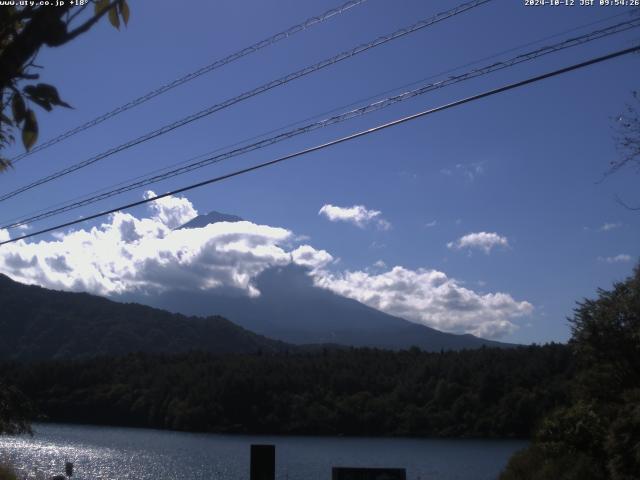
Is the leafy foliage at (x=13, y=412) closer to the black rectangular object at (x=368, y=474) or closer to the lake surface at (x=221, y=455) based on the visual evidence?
the black rectangular object at (x=368, y=474)

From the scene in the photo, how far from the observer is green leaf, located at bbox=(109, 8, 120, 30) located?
3287 millimetres

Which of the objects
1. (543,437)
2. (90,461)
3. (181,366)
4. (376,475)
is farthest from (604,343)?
(181,366)

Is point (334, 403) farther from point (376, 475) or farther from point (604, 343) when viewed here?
point (376, 475)

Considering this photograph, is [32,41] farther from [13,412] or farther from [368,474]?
[13,412]

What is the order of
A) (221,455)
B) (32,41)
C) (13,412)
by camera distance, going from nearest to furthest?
(32,41) < (13,412) < (221,455)

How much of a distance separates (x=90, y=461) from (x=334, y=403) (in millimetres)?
46607

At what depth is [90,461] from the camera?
48781 mm

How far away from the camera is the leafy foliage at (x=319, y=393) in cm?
8006

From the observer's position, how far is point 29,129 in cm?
337

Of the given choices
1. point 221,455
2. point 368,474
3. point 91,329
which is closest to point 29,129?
point 368,474

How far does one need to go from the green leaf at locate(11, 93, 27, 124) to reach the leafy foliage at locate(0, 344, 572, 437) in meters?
75.9

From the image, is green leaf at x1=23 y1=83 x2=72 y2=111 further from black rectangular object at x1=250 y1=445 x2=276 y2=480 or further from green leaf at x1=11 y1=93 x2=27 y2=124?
black rectangular object at x1=250 y1=445 x2=276 y2=480

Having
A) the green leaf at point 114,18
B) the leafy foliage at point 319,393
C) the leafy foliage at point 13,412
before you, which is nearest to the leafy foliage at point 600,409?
the green leaf at point 114,18

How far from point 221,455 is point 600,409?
45300 mm
